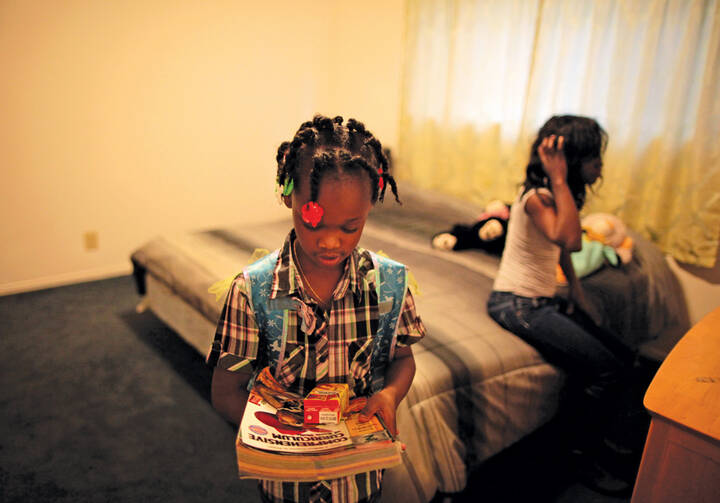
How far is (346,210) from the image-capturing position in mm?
795

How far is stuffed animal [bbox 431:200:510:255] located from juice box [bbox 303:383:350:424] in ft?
5.49

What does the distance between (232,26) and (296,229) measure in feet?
10.0

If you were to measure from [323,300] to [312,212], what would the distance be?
0.20 meters

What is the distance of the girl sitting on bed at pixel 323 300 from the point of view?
2.62 ft

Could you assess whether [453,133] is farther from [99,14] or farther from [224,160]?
[99,14]

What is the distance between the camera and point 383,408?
874 millimetres

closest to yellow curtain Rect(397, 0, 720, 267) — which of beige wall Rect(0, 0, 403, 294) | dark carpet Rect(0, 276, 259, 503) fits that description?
beige wall Rect(0, 0, 403, 294)

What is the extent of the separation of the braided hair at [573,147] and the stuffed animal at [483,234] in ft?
2.31

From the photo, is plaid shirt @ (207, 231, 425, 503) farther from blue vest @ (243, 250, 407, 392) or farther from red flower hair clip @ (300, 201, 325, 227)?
red flower hair clip @ (300, 201, 325, 227)

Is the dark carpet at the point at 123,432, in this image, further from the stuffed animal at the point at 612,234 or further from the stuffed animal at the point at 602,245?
the stuffed animal at the point at 612,234

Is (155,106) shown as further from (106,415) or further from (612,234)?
(612,234)

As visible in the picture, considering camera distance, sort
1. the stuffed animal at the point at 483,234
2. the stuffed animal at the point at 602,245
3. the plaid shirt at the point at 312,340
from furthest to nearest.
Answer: the stuffed animal at the point at 483,234, the stuffed animal at the point at 602,245, the plaid shirt at the point at 312,340

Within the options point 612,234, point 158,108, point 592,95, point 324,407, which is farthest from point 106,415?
point 592,95

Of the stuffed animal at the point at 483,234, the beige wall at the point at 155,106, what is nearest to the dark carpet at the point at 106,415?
the beige wall at the point at 155,106
